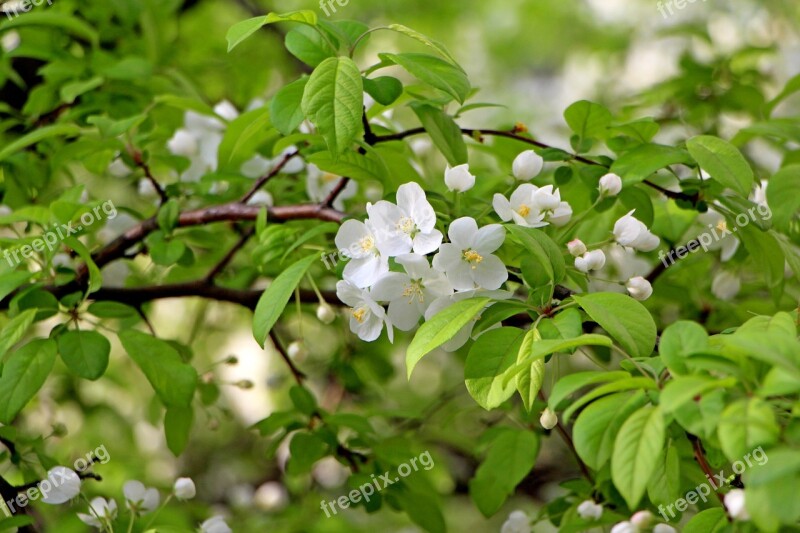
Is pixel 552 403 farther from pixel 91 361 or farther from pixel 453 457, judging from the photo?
pixel 453 457

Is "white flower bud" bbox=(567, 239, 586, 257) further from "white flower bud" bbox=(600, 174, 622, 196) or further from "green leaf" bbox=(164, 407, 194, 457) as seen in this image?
"green leaf" bbox=(164, 407, 194, 457)

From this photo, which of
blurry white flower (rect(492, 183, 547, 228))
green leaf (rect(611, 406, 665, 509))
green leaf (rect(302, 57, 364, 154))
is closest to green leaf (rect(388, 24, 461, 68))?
green leaf (rect(302, 57, 364, 154))

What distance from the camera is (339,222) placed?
134 cm

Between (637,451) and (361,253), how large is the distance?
1.58 feet

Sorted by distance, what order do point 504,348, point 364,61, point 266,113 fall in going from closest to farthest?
point 504,348, point 266,113, point 364,61

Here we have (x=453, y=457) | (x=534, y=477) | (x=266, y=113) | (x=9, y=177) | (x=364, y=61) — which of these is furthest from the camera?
(x=364, y=61)

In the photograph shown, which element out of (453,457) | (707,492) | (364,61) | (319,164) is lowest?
(453,457)

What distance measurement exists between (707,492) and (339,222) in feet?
2.38

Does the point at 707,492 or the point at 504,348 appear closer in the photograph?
the point at 504,348

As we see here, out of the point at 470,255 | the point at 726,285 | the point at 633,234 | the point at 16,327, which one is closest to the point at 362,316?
the point at 470,255

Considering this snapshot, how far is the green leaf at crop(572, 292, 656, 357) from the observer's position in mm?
1037

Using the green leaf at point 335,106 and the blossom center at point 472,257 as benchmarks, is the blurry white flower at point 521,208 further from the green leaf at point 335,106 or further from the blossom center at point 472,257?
the green leaf at point 335,106

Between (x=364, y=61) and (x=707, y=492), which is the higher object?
A: (x=364, y=61)

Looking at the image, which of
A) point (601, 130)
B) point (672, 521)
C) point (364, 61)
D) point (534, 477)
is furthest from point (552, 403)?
point (364, 61)
